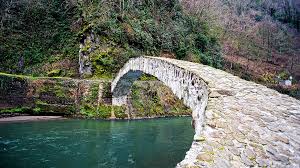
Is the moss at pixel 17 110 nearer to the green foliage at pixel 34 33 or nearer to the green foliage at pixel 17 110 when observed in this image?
the green foliage at pixel 17 110

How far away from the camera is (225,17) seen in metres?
64.4

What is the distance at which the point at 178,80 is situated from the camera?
37.8 ft

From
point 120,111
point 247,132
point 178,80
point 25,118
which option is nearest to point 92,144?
point 178,80

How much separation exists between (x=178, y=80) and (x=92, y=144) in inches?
281

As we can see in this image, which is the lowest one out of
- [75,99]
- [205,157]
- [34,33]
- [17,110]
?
[17,110]

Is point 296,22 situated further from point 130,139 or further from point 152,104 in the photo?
point 130,139

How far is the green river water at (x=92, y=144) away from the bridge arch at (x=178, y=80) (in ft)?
11.6

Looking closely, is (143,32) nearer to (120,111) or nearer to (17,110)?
(120,111)

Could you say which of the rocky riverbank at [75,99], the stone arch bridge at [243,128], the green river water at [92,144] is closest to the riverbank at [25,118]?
the rocky riverbank at [75,99]

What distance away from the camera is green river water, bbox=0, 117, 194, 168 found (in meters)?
13.1

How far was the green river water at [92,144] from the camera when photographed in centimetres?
1314

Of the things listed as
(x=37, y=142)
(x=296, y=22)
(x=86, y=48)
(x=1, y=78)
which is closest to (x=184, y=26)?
(x=86, y=48)

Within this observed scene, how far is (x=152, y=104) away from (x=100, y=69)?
5.88 metres

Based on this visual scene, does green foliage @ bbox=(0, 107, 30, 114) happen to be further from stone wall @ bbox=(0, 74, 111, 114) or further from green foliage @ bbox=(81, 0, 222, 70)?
green foliage @ bbox=(81, 0, 222, 70)
